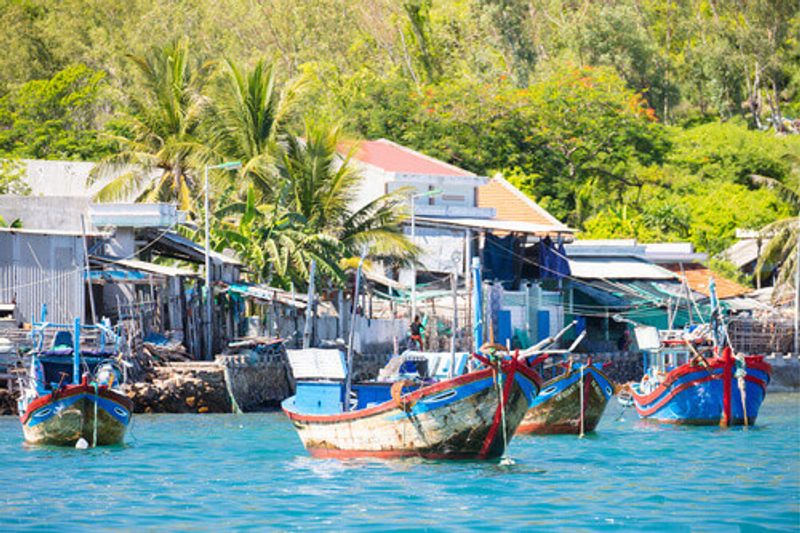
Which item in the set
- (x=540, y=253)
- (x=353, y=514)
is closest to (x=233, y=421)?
(x=353, y=514)

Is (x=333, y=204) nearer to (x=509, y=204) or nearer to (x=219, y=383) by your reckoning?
(x=219, y=383)

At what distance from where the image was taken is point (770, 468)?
24.7 metres

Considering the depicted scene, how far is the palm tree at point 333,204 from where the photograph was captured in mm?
41188

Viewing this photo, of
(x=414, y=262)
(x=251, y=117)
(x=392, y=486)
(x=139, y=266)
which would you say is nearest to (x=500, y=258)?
(x=414, y=262)

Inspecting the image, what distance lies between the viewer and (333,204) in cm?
4141

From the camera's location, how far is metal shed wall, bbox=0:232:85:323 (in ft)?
112

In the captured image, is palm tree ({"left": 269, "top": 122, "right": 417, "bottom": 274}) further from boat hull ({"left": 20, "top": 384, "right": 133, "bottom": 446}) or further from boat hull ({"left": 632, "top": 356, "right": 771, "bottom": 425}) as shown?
boat hull ({"left": 20, "top": 384, "right": 133, "bottom": 446})

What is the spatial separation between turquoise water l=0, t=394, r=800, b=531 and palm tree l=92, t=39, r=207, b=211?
54.2 feet

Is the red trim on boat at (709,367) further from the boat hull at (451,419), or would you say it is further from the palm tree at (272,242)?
the palm tree at (272,242)

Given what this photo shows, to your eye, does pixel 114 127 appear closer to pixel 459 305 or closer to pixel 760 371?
pixel 459 305

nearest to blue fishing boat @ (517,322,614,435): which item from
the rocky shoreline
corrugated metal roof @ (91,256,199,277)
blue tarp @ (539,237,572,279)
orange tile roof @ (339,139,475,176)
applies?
the rocky shoreline

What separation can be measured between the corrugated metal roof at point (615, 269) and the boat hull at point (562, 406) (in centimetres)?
1846

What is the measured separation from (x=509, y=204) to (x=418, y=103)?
36.3ft

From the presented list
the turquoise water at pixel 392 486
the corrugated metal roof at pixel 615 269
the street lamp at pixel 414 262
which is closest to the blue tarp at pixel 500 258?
the corrugated metal roof at pixel 615 269
